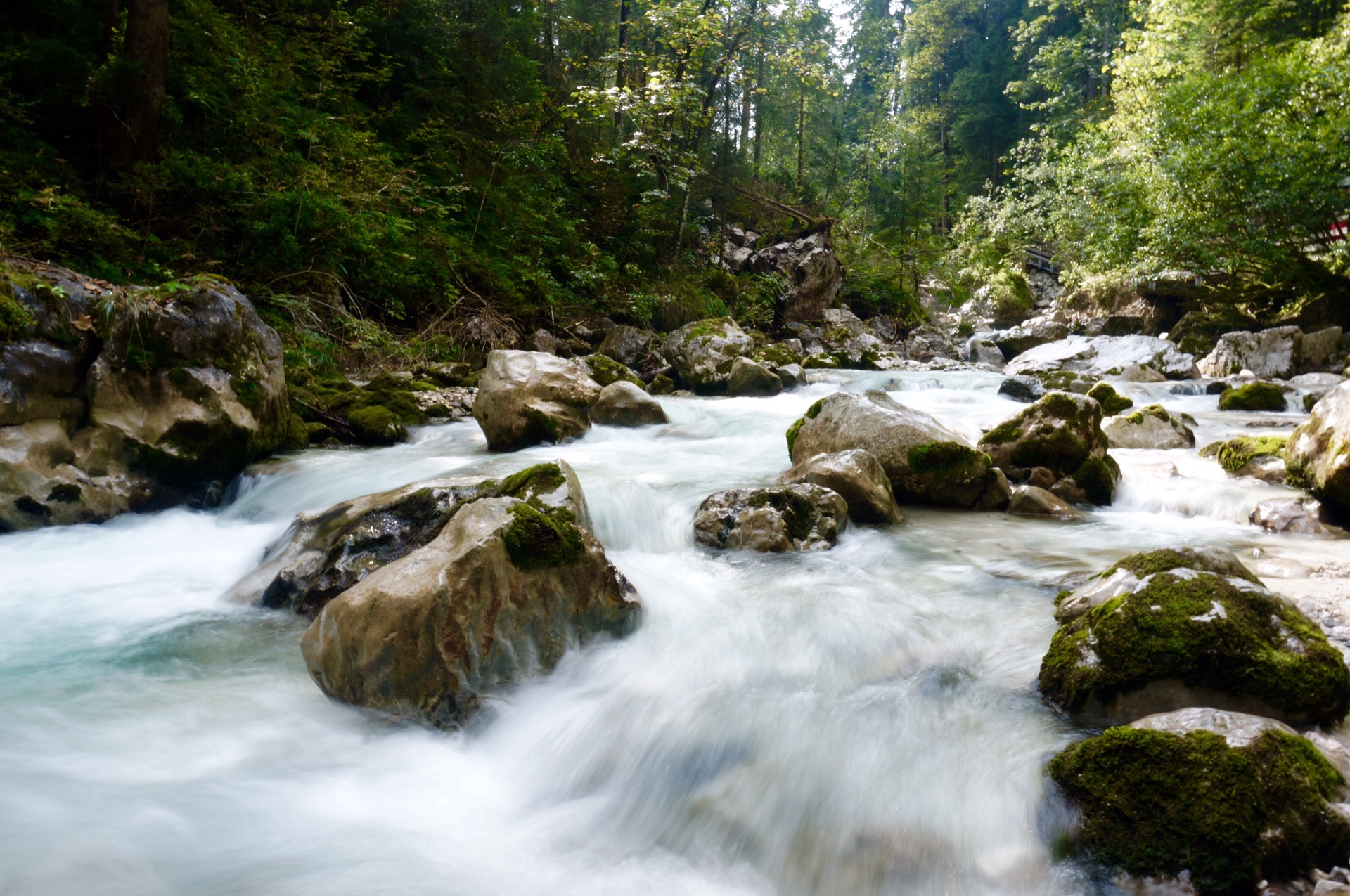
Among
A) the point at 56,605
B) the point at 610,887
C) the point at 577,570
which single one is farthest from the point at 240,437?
the point at 610,887

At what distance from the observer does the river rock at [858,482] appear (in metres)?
6.10

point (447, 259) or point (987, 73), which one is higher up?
point (987, 73)

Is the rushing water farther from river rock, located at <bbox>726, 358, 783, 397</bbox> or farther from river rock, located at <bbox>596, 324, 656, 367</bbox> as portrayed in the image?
river rock, located at <bbox>596, 324, 656, 367</bbox>

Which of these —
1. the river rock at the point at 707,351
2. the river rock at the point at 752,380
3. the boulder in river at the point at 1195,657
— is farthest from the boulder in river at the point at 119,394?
the river rock at the point at 752,380

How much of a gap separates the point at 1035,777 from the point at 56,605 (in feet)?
19.6

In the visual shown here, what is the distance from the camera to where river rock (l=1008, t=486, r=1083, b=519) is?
642cm

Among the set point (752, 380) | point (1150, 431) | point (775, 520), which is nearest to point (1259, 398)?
point (1150, 431)

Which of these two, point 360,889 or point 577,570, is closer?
point 360,889

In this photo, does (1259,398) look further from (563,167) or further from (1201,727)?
(563,167)

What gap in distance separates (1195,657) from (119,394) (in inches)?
311

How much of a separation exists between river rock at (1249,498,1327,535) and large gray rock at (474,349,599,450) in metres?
7.01

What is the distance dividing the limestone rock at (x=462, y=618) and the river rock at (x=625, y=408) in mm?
6021

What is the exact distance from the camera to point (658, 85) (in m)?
14.3

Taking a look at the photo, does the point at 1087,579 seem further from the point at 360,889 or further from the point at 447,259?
the point at 447,259
